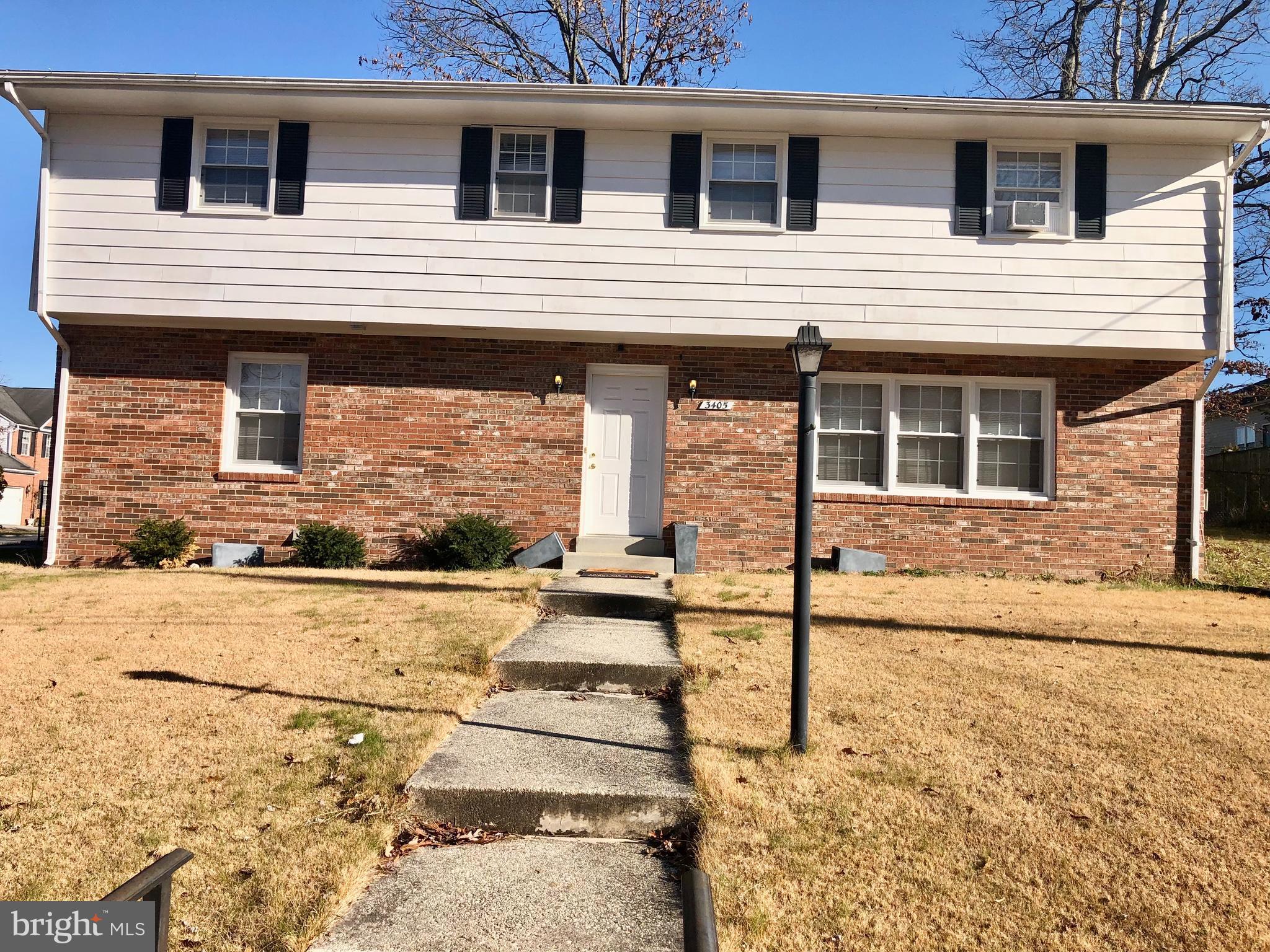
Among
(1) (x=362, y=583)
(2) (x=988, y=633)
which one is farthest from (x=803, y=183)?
(1) (x=362, y=583)

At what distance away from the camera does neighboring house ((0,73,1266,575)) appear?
10.2 meters

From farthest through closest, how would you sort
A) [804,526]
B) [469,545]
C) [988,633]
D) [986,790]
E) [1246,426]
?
[1246,426] → [469,545] → [988,633] → [804,526] → [986,790]

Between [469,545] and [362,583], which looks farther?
[469,545]

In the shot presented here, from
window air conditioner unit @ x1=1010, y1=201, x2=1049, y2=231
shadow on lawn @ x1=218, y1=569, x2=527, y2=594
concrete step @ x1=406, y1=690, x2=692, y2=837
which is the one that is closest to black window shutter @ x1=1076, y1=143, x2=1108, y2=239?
window air conditioner unit @ x1=1010, y1=201, x2=1049, y2=231

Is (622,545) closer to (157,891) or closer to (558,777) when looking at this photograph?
(558,777)

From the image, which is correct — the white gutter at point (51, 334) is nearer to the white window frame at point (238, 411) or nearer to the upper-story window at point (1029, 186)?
the white window frame at point (238, 411)

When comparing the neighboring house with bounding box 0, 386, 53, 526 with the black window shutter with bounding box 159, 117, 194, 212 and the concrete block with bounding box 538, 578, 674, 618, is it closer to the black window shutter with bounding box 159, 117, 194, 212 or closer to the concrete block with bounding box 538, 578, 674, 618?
the black window shutter with bounding box 159, 117, 194, 212

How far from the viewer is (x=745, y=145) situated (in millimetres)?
10570

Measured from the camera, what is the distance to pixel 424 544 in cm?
1036

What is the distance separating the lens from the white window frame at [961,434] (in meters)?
10.7

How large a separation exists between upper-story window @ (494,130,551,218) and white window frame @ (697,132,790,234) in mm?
1832

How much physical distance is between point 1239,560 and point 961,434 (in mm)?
5012

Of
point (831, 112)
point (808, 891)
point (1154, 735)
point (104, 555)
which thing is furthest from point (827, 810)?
point (104, 555)
